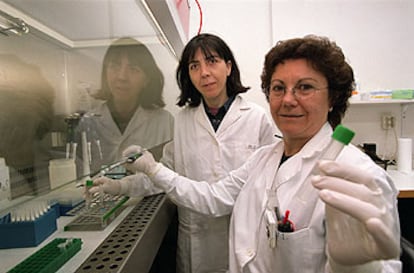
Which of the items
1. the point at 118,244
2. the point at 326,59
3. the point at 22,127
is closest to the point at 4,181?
the point at 22,127

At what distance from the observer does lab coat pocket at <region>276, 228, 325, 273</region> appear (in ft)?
2.08

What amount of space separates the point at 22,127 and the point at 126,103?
1.45ft

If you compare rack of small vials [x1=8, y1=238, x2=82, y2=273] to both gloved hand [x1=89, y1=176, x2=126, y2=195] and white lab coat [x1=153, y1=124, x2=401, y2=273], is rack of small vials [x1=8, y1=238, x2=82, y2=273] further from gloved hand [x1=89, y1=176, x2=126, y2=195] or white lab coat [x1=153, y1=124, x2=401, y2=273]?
white lab coat [x1=153, y1=124, x2=401, y2=273]

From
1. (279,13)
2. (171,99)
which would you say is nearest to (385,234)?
(171,99)

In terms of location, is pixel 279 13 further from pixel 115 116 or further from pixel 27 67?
pixel 27 67

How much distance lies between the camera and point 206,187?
1010 mm

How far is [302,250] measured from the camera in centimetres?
64

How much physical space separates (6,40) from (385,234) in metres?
0.74

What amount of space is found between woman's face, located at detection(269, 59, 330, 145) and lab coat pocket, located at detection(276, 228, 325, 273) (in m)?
0.29

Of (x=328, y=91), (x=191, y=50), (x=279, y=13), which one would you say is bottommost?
(x=328, y=91)

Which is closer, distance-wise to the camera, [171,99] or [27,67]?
[27,67]

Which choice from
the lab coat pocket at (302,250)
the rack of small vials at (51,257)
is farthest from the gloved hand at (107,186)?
the lab coat pocket at (302,250)

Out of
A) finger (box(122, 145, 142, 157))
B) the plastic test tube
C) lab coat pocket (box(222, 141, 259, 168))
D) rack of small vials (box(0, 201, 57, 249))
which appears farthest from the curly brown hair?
rack of small vials (box(0, 201, 57, 249))

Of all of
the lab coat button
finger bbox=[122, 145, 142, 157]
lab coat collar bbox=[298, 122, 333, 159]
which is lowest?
the lab coat button
